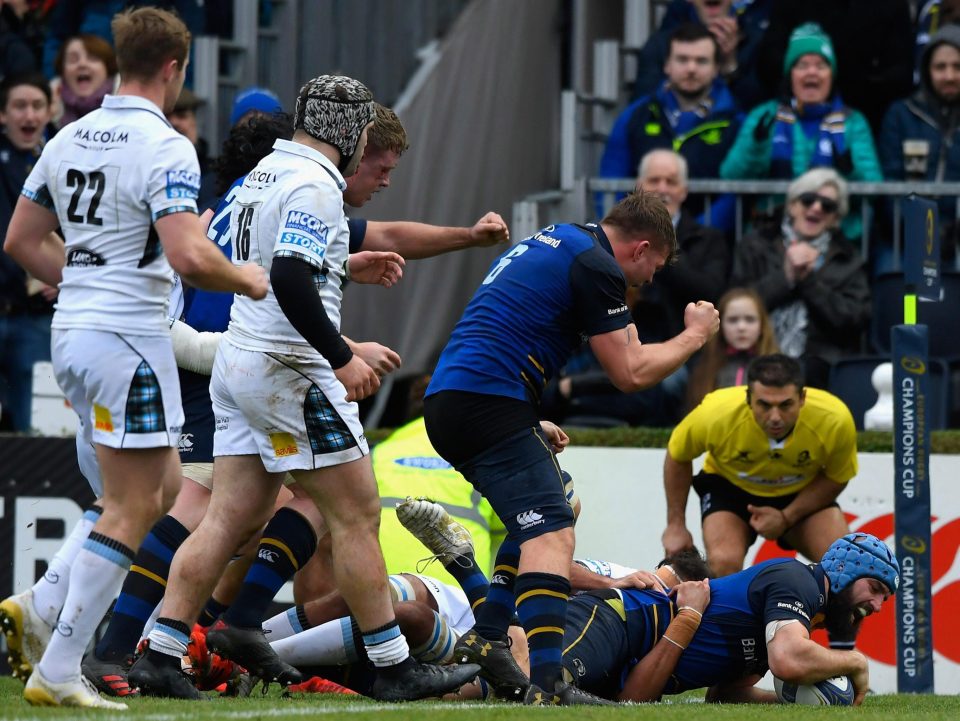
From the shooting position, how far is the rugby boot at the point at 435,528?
22.7 ft

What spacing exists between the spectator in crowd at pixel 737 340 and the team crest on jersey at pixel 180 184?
5548mm

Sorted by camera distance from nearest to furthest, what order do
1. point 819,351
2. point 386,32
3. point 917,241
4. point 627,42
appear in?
point 917,241 → point 819,351 → point 386,32 → point 627,42

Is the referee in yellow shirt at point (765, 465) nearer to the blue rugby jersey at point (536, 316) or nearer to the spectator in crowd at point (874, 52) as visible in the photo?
the blue rugby jersey at point (536, 316)

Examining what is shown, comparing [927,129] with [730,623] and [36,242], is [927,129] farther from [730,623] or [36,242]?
[36,242]

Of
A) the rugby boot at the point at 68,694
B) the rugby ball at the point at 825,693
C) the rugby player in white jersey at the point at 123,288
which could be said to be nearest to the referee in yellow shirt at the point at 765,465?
the rugby ball at the point at 825,693

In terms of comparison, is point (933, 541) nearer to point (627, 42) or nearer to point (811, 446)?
point (811, 446)

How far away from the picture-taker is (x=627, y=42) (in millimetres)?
14016

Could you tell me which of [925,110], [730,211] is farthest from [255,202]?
[925,110]

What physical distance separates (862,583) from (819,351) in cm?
380

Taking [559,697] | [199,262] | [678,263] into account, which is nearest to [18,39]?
[678,263]

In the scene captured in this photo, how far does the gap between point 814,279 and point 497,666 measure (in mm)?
5030

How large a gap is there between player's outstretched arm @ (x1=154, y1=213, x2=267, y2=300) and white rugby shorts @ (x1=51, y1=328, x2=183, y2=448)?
0.32 m

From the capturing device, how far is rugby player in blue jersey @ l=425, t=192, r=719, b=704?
5996 millimetres

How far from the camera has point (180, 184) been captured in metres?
5.21
